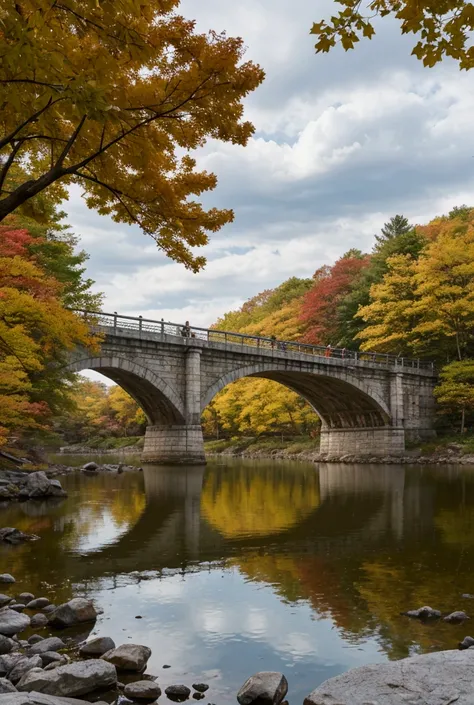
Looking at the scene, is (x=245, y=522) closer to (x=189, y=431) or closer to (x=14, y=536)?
(x=14, y=536)

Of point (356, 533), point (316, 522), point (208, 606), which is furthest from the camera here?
point (316, 522)

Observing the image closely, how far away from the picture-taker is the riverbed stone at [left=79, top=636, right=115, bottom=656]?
6312 millimetres

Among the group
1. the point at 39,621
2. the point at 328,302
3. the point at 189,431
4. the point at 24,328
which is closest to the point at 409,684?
the point at 39,621

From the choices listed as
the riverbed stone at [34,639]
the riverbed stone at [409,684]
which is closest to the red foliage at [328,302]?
the riverbed stone at [34,639]

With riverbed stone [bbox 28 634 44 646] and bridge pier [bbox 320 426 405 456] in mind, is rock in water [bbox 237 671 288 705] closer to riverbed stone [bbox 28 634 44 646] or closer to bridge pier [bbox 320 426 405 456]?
riverbed stone [bbox 28 634 44 646]

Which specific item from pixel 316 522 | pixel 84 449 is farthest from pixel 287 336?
pixel 316 522

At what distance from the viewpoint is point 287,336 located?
61688mm

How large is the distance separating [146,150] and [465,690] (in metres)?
6.95

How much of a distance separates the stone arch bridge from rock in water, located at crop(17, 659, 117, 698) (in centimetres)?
2008

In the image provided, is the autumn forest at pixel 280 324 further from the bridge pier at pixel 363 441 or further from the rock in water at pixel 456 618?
the rock in water at pixel 456 618

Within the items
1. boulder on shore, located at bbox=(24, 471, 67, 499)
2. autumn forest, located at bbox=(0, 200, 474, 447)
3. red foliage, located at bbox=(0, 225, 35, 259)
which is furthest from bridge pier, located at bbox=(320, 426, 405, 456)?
red foliage, located at bbox=(0, 225, 35, 259)

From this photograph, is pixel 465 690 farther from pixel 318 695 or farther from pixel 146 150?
pixel 146 150

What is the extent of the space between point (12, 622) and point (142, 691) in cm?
237

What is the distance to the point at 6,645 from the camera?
6.32 metres
